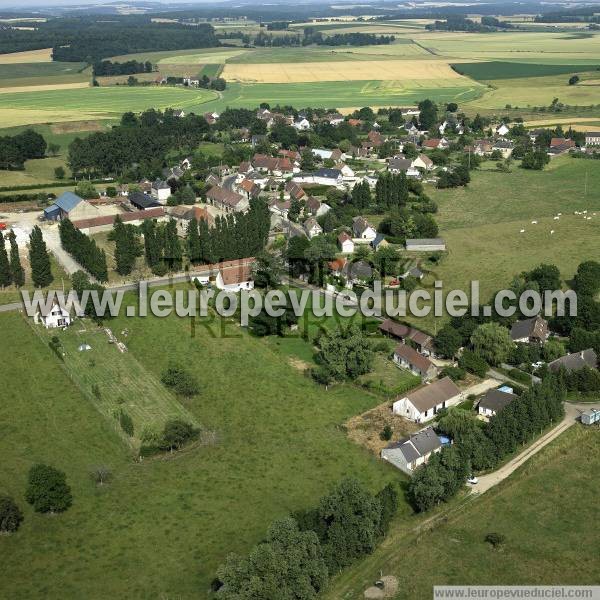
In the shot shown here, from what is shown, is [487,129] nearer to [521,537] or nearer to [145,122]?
[145,122]

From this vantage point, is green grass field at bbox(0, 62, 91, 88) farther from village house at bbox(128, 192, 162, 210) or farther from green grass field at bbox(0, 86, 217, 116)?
village house at bbox(128, 192, 162, 210)

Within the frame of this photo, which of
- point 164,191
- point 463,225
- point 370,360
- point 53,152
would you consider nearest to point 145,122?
point 53,152

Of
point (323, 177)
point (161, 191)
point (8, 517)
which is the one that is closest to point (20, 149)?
point (161, 191)

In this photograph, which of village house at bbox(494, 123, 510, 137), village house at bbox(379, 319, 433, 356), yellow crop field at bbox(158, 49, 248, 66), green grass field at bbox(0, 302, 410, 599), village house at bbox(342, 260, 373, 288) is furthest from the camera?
yellow crop field at bbox(158, 49, 248, 66)

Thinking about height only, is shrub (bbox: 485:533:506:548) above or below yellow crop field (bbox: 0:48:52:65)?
below

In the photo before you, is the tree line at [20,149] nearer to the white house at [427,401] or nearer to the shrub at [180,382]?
the shrub at [180,382]

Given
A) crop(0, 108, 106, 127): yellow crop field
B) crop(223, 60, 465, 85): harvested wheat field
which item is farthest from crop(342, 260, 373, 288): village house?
crop(223, 60, 465, 85): harvested wheat field

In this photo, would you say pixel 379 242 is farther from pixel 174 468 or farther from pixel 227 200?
pixel 174 468
